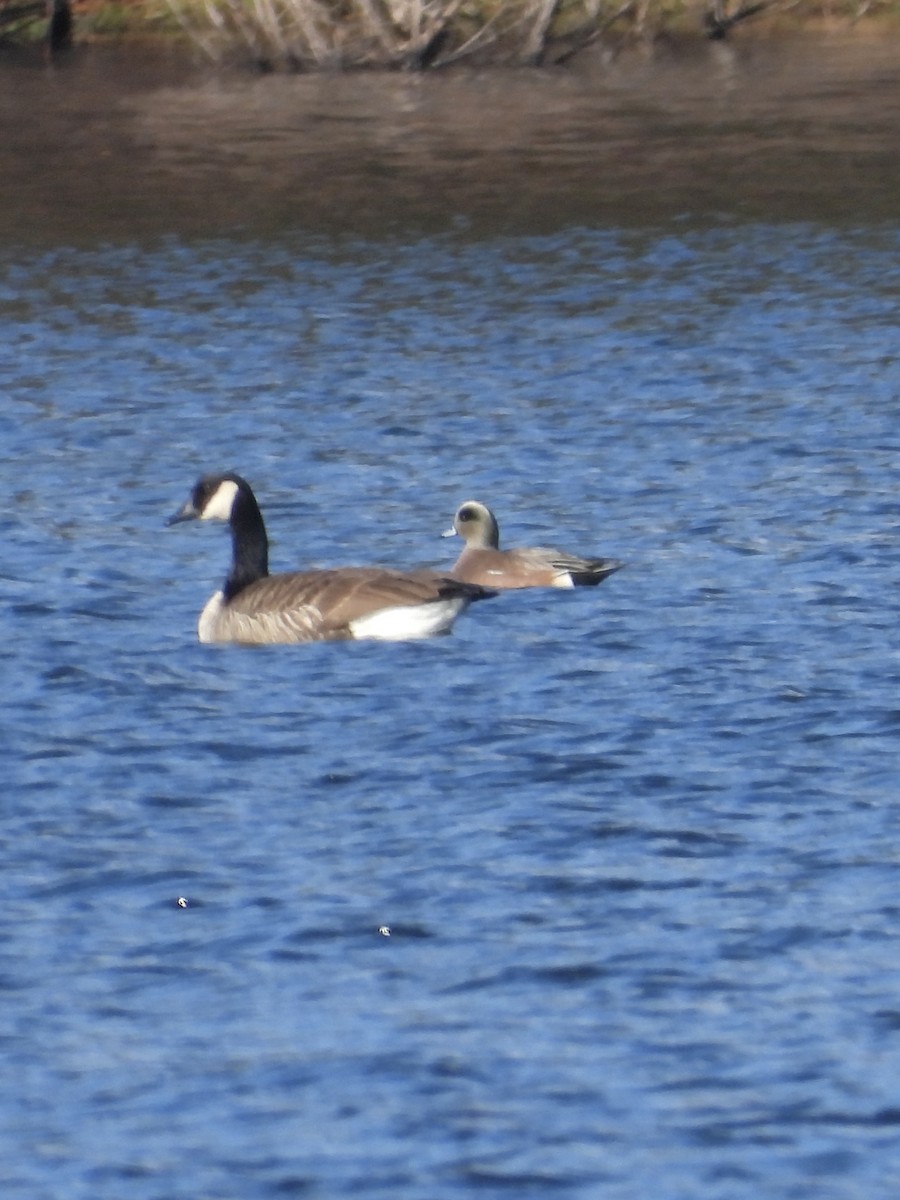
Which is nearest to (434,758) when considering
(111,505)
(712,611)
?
(712,611)

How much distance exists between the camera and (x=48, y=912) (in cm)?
1017

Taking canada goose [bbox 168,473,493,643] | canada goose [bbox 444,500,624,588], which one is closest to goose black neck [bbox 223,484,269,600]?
canada goose [bbox 168,473,493,643]

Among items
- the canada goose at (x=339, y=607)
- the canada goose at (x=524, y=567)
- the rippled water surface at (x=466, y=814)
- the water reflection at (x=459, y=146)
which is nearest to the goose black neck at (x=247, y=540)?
the canada goose at (x=339, y=607)

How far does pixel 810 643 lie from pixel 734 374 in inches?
411

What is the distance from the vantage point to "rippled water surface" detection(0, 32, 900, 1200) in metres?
8.09

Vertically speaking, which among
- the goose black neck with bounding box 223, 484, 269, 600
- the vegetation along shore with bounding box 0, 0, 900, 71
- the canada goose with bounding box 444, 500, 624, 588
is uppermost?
the vegetation along shore with bounding box 0, 0, 900, 71

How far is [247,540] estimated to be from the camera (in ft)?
50.7

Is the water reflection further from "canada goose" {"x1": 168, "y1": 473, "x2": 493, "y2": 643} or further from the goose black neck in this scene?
"canada goose" {"x1": 168, "y1": 473, "x2": 493, "y2": 643}

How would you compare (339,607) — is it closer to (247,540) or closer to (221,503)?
(247,540)

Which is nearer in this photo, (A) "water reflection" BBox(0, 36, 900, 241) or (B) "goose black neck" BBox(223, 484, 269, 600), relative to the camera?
(B) "goose black neck" BBox(223, 484, 269, 600)

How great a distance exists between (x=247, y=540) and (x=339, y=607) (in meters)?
1.31

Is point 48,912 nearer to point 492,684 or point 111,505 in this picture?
point 492,684

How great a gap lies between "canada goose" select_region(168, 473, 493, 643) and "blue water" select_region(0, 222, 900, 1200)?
173 millimetres

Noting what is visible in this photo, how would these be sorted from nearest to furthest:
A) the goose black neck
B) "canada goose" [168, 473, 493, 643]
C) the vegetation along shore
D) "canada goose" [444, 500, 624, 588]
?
"canada goose" [168, 473, 493, 643] → the goose black neck → "canada goose" [444, 500, 624, 588] → the vegetation along shore
